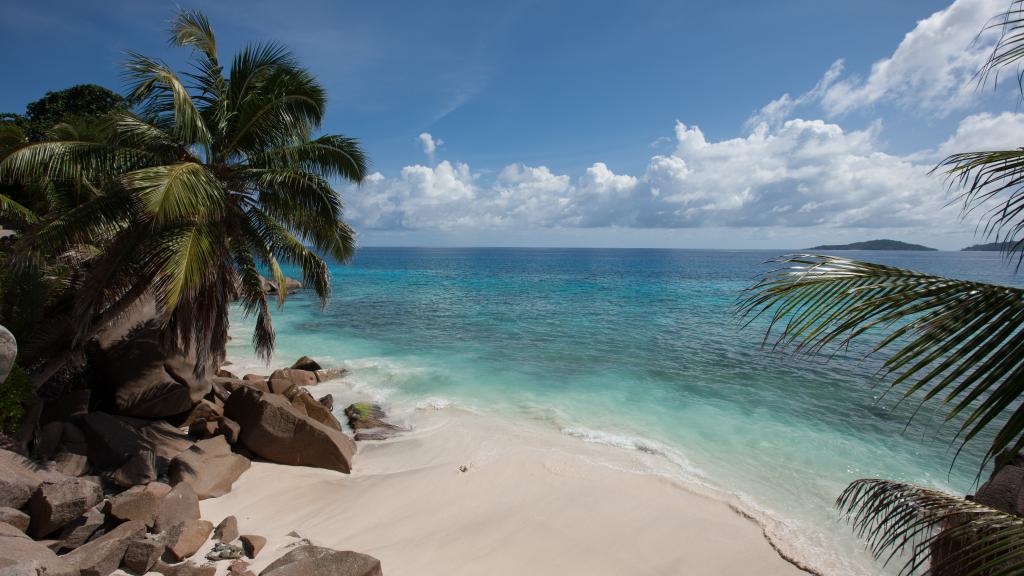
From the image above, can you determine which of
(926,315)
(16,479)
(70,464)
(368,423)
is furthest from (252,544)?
(926,315)

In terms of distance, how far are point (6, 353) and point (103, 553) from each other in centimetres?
288

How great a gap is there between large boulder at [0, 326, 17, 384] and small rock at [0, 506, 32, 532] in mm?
1580

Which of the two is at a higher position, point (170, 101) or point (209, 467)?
point (170, 101)

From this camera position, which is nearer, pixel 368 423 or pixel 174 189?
pixel 174 189

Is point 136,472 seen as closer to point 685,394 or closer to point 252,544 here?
point 252,544

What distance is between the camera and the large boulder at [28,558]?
14.2 ft

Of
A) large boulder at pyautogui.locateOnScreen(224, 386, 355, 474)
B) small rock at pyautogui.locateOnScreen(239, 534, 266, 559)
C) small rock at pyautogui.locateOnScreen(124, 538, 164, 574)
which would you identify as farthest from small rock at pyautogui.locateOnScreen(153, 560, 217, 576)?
large boulder at pyautogui.locateOnScreen(224, 386, 355, 474)

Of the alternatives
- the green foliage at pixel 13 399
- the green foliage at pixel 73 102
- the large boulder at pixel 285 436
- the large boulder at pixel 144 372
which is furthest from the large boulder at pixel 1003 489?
the green foliage at pixel 73 102

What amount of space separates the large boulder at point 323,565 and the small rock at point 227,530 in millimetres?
1344

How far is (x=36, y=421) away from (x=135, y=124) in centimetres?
533

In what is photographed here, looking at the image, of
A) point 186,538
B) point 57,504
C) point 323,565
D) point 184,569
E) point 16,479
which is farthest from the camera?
point 186,538

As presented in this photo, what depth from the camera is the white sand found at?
272 inches

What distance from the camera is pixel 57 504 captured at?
5.73 meters

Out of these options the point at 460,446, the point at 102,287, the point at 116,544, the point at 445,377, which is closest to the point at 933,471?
the point at 460,446
